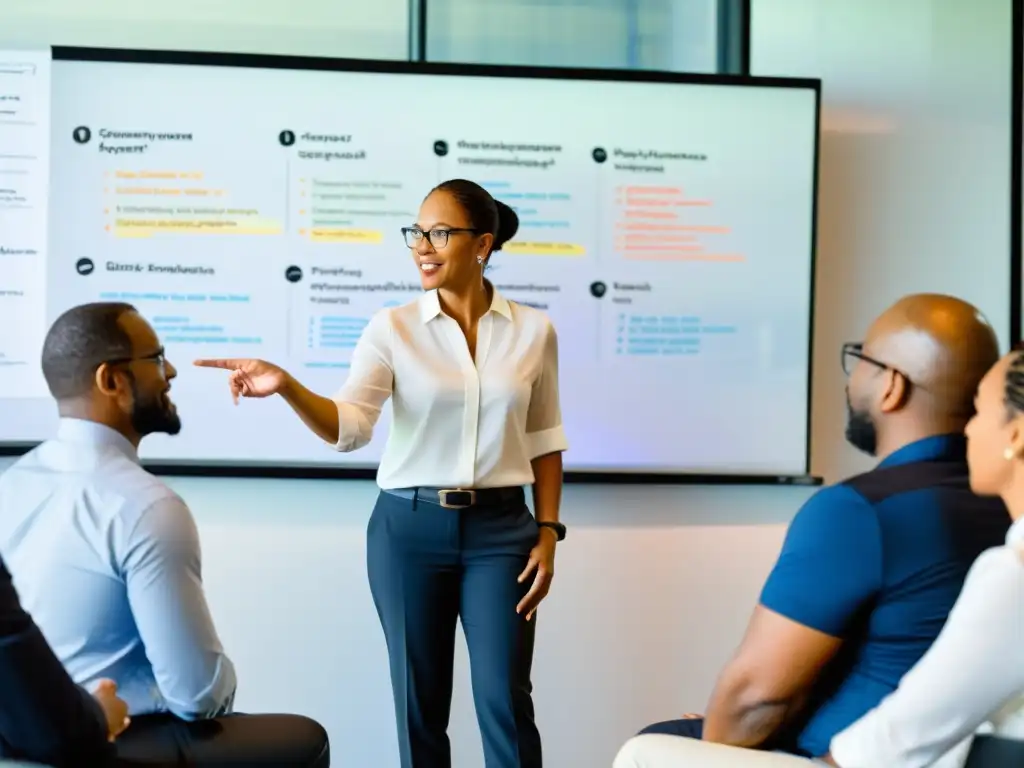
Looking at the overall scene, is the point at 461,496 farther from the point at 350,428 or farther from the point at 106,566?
the point at 106,566

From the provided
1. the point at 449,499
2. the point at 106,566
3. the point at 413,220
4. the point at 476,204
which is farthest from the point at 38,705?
the point at 413,220

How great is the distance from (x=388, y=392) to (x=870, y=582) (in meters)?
1.22

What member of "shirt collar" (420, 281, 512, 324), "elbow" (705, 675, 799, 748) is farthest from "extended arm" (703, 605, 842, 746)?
"shirt collar" (420, 281, 512, 324)

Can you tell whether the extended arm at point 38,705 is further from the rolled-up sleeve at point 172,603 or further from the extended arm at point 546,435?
the extended arm at point 546,435

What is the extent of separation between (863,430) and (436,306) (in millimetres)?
1064

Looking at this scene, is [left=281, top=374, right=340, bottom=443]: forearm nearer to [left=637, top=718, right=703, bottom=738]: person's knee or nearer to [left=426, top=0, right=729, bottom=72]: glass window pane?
[left=637, top=718, right=703, bottom=738]: person's knee

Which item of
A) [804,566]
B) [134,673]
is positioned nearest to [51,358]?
[134,673]

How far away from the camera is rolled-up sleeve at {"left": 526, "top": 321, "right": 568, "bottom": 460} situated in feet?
7.66

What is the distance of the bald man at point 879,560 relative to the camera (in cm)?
130

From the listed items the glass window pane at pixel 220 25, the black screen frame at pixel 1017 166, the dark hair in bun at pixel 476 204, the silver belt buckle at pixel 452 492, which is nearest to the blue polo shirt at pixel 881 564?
the silver belt buckle at pixel 452 492

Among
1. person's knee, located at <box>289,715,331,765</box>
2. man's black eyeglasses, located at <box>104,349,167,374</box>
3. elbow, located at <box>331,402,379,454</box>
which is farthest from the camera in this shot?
elbow, located at <box>331,402,379,454</box>

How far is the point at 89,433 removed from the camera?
58.6 inches

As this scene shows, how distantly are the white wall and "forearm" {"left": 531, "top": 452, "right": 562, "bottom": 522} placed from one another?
1.51ft

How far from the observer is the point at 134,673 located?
150 cm
